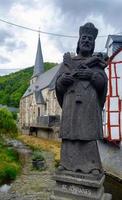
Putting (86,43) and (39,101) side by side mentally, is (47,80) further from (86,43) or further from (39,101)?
(86,43)

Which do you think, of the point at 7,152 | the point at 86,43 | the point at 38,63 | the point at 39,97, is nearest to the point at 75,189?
the point at 86,43

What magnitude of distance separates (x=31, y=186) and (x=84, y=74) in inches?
364

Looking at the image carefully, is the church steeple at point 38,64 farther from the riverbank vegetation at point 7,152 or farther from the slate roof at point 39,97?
the riverbank vegetation at point 7,152

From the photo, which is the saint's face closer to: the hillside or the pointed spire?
the pointed spire

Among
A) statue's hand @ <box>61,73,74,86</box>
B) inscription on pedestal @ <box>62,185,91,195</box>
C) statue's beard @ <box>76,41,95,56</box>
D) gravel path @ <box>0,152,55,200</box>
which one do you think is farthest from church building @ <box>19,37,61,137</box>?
inscription on pedestal @ <box>62,185,91,195</box>

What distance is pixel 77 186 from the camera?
522cm

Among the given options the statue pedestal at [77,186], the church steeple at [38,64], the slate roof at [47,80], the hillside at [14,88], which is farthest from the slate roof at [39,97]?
the statue pedestal at [77,186]

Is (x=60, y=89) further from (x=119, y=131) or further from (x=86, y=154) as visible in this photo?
(x=119, y=131)

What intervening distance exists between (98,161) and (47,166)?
13862 millimetres

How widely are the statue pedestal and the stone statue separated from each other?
13cm

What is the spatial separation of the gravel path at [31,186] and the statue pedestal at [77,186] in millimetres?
6265

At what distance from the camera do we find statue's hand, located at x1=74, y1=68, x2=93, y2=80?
541 cm

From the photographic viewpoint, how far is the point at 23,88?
92.4 m

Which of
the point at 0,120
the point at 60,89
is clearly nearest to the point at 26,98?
the point at 0,120
